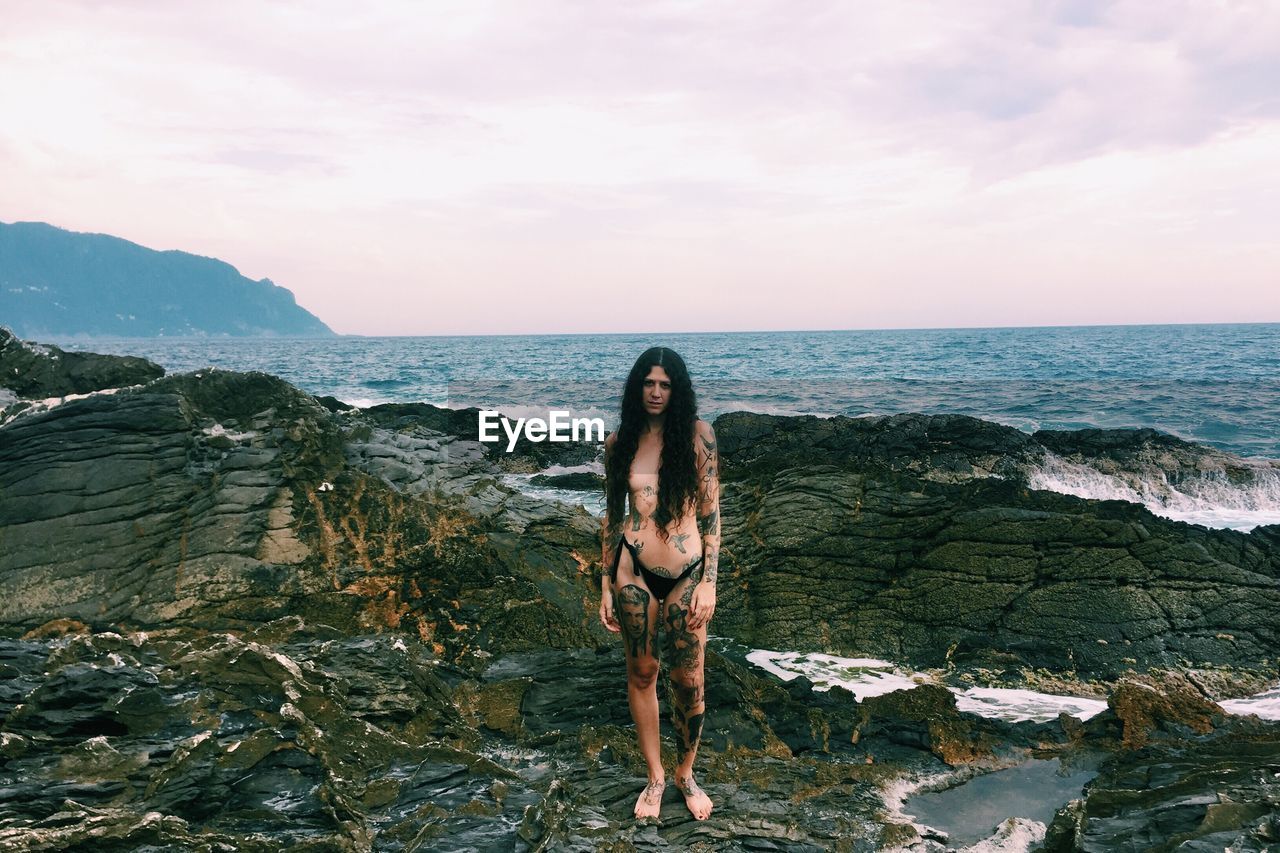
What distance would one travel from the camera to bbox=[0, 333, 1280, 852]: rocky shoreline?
3947 millimetres

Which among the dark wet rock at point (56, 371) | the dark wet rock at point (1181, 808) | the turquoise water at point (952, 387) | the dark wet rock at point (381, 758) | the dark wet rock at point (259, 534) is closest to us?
the dark wet rock at point (1181, 808)

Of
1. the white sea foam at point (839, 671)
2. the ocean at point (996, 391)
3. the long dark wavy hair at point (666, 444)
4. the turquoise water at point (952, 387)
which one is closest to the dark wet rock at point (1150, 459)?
the ocean at point (996, 391)

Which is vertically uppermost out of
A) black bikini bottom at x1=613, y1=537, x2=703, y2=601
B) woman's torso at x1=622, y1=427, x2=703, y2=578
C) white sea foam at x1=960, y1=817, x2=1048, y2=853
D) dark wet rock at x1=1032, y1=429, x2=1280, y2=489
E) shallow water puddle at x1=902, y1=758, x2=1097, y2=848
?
woman's torso at x1=622, y1=427, x2=703, y2=578

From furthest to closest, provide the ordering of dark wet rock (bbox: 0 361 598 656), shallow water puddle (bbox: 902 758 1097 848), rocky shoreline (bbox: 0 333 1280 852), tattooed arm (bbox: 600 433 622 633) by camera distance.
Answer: dark wet rock (bbox: 0 361 598 656) < shallow water puddle (bbox: 902 758 1097 848) < tattooed arm (bbox: 600 433 622 633) < rocky shoreline (bbox: 0 333 1280 852)

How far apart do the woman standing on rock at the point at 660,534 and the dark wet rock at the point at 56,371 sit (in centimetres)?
1075

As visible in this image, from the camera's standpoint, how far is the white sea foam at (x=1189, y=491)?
48.7 feet

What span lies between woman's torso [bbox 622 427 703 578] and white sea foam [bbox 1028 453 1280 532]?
Answer: 12961 millimetres

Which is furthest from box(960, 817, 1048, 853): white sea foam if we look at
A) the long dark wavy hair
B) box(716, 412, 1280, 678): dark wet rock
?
box(716, 412, 1280, 678): dark wet rock

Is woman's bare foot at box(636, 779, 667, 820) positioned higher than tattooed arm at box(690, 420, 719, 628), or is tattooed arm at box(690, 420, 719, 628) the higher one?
tattooed arm at box(690, 420, 719, 628)

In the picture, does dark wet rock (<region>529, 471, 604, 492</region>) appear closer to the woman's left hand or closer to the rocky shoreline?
the rocky shoreline

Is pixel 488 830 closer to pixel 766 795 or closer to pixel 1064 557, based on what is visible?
pixel 766 795

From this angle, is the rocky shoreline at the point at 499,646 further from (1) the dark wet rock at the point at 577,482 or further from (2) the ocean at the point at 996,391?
(2) the ocean at the point at 996,391

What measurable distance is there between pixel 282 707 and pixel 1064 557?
7545 mm

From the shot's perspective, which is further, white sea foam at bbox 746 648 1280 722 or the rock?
white sea foam at bbox 746 648 1280 722
